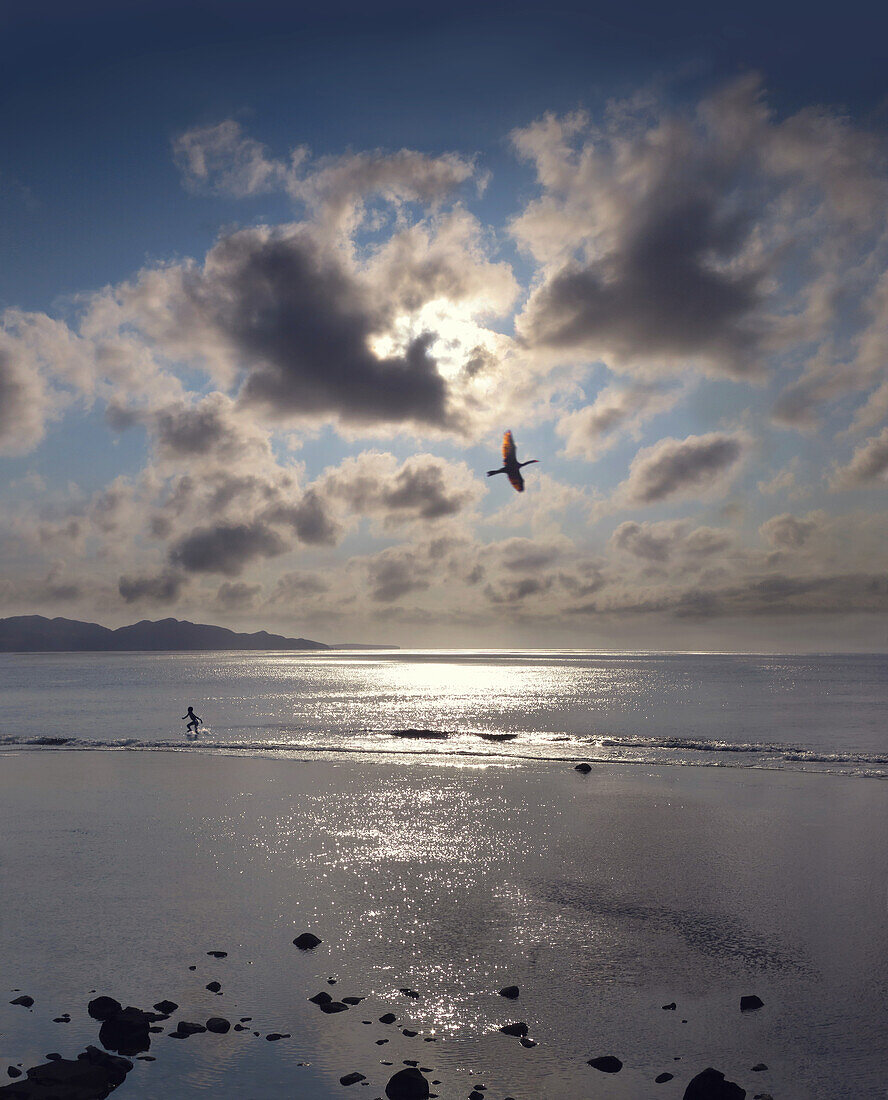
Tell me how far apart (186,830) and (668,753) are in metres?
34.3

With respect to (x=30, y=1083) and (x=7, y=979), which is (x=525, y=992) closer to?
(x=30, y=1083)

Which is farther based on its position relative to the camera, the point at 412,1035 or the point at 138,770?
the point at 138,770

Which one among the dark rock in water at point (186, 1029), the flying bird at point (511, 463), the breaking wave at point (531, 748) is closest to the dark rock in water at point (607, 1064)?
the dark rock in water at point (186, 1029)

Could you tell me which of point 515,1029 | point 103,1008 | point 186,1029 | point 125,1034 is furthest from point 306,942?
point 515,1029

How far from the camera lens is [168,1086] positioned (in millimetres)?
10789

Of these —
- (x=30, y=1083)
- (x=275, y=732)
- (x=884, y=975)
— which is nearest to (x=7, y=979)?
(x=30, y=1083)

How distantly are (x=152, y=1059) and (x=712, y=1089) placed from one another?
841cm

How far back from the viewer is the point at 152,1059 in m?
11.5

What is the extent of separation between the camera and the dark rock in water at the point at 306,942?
15.7 metres

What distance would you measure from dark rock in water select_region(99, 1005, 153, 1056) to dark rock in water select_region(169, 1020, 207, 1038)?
1.43 feet

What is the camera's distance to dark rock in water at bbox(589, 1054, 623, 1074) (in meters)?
11.2

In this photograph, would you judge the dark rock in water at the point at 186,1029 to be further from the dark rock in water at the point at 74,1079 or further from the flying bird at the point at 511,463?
the flying bird at the point at 511,463

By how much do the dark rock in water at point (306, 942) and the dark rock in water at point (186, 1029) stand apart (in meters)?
3.43

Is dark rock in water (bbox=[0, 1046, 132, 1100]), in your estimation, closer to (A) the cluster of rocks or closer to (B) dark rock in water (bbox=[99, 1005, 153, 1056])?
(A) the cluster of rocks
